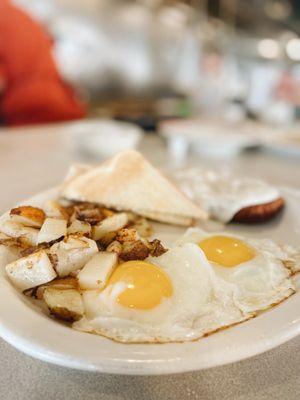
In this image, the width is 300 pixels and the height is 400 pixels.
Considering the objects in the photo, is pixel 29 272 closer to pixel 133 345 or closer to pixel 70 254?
pixel 70 254

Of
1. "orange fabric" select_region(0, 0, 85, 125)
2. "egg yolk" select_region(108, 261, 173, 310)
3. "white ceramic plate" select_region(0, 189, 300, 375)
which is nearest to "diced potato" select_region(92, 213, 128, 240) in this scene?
"egg yolk" select_region(108, 261, 173, 310)

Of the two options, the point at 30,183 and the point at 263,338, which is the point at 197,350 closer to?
the point at 263,338

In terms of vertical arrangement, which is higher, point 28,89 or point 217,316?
point 217,316

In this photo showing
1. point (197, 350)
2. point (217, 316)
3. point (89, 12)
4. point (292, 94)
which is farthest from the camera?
point (89, 12)

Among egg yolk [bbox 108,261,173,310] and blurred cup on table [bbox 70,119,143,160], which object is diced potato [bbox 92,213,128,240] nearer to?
egg yolk [bbox 108,261,173,310]

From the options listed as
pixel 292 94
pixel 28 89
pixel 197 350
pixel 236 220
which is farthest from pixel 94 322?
pixel 292 94

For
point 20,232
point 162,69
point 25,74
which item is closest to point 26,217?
point 20,232

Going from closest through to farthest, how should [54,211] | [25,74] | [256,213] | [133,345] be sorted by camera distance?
[133,345], [54,211], [256,213], [25,74]
